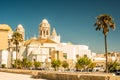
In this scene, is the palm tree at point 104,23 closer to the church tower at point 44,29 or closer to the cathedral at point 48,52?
the cathedral at point 48,52

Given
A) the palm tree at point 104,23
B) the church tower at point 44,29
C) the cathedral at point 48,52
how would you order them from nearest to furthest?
the palm tree at point 104,23, the cathedral at point 48,52, the church tower at point 44,29

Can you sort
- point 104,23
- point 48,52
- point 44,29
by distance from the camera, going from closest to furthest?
point 104,23 → point 48,52 → point 44,29

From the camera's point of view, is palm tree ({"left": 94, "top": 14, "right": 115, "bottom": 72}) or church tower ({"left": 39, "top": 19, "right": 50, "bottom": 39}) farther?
church tower ({"left": 39, "top": 19, "right": 50, "bottom": 39})

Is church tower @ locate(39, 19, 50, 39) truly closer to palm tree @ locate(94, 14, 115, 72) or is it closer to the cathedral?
the cathedral

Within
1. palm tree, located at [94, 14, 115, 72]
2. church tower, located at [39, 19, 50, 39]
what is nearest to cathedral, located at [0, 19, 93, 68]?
church tower, located at [39, 19, 50, 39]

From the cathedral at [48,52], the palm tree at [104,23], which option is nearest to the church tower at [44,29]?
the cathedral at [48,52]

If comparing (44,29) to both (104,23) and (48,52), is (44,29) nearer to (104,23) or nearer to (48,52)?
(48,52)

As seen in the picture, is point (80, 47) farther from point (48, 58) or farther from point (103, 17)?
point (103, 17)

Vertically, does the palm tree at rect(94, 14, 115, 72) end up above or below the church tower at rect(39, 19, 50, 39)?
below

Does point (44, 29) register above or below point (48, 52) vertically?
above

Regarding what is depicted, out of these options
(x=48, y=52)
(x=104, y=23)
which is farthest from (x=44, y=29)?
(x=104, y=23)

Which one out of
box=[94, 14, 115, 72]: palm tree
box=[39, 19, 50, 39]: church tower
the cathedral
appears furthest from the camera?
box=[39, 19, 50, 39]: church tower

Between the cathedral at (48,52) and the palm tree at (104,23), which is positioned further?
the cathedral at (48,52)

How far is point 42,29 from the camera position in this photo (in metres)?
133
